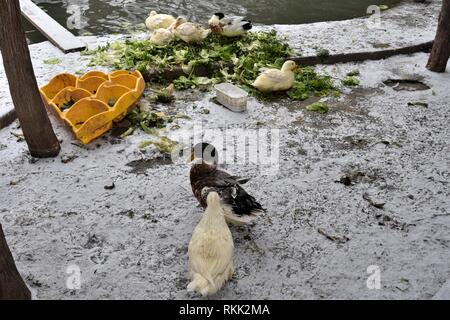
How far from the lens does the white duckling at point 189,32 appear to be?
21.9ft

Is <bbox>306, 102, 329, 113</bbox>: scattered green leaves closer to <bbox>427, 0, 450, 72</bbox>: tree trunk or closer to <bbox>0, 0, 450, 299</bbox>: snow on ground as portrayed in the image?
<bbox>0, 0, 450, 299</bbox>: snow on ground

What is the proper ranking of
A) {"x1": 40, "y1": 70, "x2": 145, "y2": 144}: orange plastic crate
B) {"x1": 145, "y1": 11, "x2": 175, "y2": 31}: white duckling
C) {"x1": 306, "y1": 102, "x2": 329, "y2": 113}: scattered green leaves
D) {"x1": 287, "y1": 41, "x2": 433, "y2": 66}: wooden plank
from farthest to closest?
{"x1": 145, "y1": 11, "x2": 175, "y2": 31}: white duckling, {"x1": 287, "y1": 41, "x2": 433, "y2": 66}: wooden plank, {"x1": 306, "y1": 102, "x2": 329, "y2": 113}: scattered green leaves, {"x1": 40, "y1": 70, "x2": 145, "y2": 144}: orange plastic crate

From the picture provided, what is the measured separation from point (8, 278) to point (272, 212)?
2.18 meters

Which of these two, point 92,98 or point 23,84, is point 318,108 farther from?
point 23,84

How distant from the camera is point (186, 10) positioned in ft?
30.6

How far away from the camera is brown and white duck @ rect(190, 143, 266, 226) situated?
3.55 metres

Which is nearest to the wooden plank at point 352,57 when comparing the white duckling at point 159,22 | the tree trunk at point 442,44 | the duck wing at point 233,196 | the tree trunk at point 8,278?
the tree trunk at point 442,44

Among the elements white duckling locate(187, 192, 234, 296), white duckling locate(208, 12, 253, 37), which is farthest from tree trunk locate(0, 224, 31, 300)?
white duckling locate(208, 12, 253, 37)

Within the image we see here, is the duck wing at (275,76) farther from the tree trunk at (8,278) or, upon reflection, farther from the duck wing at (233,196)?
the tree trunk at (8,278)

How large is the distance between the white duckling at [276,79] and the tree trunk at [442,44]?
2.25 metres

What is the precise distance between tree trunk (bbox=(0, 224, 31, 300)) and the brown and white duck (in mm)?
1496
